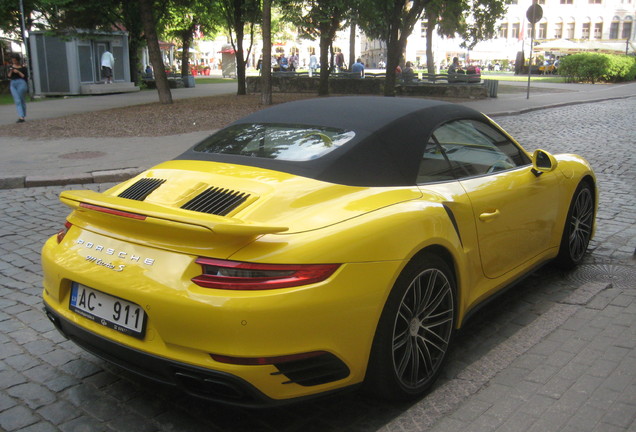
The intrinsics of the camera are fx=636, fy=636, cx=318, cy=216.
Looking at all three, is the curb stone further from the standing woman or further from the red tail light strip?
the standing woman

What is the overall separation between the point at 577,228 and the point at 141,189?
3433 millimetres

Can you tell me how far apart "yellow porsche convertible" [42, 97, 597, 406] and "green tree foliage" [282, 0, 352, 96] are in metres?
19.6

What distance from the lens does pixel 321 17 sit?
23.4 m

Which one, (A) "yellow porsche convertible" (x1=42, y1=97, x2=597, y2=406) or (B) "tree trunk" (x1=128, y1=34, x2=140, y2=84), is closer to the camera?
(A) "yellow porsche convertible" (x1=42, y1=97, x2=597, y2=406)

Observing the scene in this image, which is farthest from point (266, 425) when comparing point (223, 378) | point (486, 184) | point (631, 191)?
point (631, 191)

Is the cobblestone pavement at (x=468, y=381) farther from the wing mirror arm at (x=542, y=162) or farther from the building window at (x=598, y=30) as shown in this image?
the building window at (x=598, y=30)

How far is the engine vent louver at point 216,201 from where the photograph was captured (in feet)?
9.46

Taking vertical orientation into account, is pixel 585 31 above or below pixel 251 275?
above

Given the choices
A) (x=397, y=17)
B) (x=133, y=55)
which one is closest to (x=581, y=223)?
(x=397, y=17)

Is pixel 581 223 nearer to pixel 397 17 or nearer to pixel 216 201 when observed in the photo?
pixel 216 201

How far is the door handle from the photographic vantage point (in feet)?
11.9

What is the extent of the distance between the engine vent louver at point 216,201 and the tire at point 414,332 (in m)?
0.83

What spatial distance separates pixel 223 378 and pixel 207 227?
Answer: 60cm

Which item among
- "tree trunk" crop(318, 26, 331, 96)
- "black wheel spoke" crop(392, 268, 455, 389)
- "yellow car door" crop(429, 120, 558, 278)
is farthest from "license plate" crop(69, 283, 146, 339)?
"tree trunk" crop(318, 26, 331, 96)
